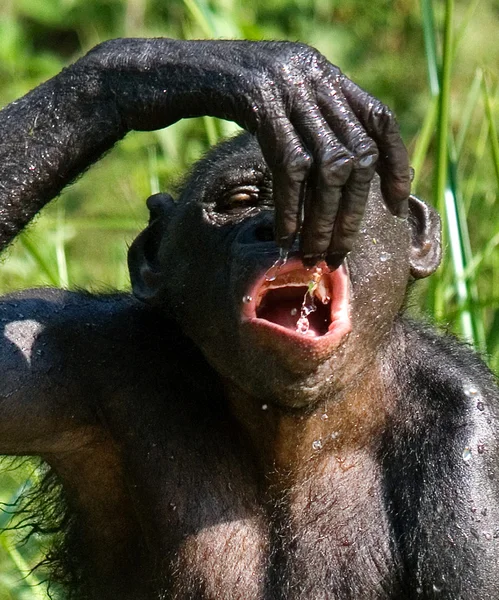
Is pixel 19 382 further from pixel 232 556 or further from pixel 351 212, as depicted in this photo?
pixel 351 212

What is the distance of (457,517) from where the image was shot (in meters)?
4.03

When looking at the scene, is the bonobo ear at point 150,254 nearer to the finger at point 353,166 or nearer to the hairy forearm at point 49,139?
the hairy forearm at point 49,139

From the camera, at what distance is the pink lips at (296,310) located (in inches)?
146

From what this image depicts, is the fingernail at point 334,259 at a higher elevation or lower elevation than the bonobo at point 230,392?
higher

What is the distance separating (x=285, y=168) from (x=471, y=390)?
4.05ft

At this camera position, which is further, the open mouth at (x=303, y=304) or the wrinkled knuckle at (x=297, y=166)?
the open mouth at (x=303, y=304)

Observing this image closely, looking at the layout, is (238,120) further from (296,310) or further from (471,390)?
(471,390)

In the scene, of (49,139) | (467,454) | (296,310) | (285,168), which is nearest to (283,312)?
(296,310)

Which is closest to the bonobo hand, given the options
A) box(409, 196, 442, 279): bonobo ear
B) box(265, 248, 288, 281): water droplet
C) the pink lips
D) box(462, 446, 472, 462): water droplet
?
box(265, 248, 288, 281): water droplet

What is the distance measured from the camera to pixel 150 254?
463cm

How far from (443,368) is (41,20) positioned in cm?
813

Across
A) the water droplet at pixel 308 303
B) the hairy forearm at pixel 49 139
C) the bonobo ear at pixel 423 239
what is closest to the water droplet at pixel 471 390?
the bonobo ear at pixel 423 239

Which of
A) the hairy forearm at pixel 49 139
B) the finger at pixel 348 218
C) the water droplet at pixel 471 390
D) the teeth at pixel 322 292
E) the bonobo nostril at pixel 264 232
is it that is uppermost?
the hairy forearm at pixel 49 139

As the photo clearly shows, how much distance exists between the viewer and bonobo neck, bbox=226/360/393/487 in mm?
4254
